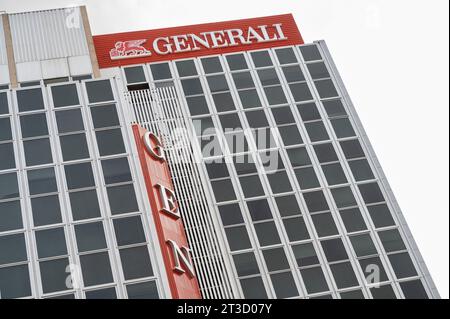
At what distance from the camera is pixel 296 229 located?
51.1m

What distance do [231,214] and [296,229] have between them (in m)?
5.01

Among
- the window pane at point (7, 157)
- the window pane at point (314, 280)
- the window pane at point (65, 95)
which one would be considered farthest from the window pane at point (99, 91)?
the window pane at point (314, 280)

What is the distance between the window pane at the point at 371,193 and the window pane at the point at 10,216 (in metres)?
27.0

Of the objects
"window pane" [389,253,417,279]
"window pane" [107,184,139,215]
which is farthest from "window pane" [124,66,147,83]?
"window pane" [389,253,417,279]

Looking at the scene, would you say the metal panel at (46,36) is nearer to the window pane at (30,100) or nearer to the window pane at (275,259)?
the window pane at (30,100)

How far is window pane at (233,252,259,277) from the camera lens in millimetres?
48763

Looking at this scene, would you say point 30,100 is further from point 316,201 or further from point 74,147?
point 316,201

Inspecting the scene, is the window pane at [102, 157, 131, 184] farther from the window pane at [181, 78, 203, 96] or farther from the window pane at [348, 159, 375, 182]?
the window pane at [348, 159, 375, 182]

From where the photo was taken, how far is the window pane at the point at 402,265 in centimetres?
4957

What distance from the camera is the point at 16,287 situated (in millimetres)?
36406

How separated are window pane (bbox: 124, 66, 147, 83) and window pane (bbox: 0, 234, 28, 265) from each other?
2513cm

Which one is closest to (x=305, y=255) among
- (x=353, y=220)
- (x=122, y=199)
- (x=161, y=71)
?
(x=353, y=220)
